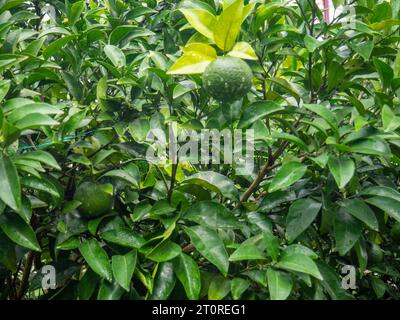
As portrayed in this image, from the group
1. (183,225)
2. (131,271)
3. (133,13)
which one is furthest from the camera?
(133,13)

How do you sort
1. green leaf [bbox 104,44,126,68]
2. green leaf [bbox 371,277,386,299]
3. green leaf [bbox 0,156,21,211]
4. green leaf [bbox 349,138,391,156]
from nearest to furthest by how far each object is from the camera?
green leaf [bbox 0,156,21,211], green leaf [bbox 349,138,391,156], green leaf [bbox 104,44,126,68], green leaf [bbox 371,277,386,299]

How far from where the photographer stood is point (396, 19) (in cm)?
109

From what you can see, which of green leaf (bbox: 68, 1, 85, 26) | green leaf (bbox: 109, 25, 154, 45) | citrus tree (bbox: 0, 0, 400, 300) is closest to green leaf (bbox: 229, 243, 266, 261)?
citrus tree (bbox: 0, 0, 400, 300)

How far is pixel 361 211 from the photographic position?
1027 millimetres

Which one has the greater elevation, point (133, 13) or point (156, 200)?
point (133, 13)

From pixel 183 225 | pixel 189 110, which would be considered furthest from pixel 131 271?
pixel 189 110

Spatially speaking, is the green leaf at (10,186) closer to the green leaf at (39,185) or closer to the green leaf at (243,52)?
the green leaf at (39,185)

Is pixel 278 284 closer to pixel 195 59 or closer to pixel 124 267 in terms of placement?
pixel 124 267

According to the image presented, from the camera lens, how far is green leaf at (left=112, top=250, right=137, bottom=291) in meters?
0.93

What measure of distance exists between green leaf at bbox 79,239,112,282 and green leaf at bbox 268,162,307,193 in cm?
37

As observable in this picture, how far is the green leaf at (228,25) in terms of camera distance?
936mm

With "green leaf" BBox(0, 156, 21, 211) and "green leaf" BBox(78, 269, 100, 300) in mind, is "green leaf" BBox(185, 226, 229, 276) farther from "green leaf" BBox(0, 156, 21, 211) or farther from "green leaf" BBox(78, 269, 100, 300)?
"green leaf" BBox(0, 156, 21, 211)
